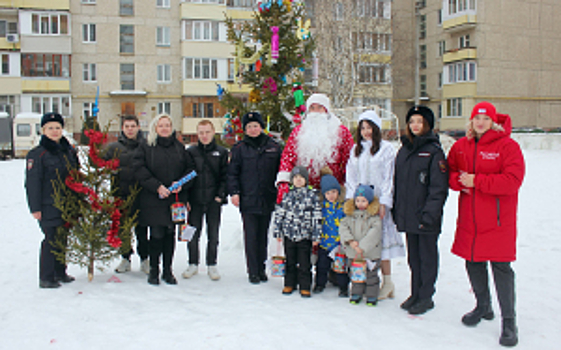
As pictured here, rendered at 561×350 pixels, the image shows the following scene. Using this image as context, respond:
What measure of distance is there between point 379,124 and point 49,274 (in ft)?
13.7

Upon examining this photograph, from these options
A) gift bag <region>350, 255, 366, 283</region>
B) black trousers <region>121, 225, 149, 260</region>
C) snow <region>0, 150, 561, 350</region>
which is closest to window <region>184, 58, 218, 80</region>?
snow <region>0, 150, 561, 350</region>

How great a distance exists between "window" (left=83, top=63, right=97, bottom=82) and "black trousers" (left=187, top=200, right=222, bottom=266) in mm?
31558

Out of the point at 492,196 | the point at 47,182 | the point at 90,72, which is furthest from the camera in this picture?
the point at 90,72

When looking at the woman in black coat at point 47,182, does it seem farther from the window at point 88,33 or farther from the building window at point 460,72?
the building window at point 460,72

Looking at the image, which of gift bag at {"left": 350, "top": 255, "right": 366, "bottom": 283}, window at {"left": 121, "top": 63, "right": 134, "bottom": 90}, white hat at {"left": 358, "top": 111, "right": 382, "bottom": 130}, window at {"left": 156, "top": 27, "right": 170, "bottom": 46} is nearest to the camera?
gift bag at {"left": 350, "top": 255, "right": 366, "bottom": 283}

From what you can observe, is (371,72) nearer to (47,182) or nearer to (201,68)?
(201,68)

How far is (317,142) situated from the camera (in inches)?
215

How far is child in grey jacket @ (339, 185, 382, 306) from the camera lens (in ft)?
15.6

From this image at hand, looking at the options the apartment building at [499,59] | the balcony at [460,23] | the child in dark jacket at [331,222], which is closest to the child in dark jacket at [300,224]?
the child in dark jacket at [331,222]

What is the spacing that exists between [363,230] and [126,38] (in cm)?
3365

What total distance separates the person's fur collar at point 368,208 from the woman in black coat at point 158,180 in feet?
6.68

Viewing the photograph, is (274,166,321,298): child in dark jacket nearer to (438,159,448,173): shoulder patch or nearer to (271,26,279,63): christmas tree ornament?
(438,159,448,173): shoulder patch

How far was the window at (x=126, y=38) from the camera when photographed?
1337 inches

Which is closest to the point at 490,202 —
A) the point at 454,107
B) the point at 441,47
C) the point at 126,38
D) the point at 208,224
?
the point at 208,224
